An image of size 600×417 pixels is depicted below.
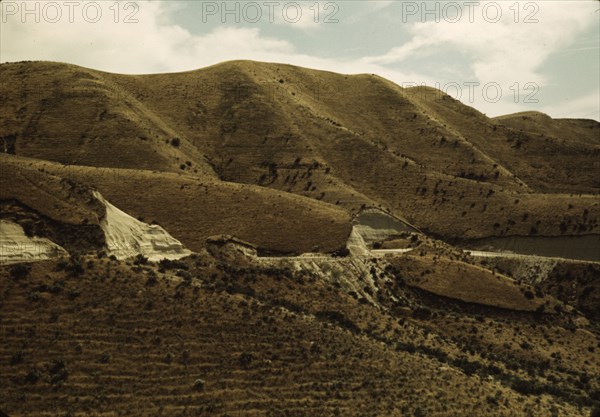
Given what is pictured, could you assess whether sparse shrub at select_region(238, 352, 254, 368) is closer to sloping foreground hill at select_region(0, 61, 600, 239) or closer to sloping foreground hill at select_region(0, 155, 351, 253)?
sloping foreground hill at select_region(0, 155, 351, 253)

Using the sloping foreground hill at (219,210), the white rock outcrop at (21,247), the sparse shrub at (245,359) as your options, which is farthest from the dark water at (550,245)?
the white rock outcrop at (21,247)

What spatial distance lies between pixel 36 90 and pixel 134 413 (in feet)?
191

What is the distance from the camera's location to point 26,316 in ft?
80.5

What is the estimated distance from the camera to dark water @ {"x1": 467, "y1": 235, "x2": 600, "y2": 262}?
64250mm

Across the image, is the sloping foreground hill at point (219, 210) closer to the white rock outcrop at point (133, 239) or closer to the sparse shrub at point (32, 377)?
the white rock outcrop at point (133, 239)

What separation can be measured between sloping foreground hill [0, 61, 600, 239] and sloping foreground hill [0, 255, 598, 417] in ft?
112

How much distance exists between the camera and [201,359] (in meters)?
25.2

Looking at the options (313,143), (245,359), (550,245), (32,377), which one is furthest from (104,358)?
(313,143)

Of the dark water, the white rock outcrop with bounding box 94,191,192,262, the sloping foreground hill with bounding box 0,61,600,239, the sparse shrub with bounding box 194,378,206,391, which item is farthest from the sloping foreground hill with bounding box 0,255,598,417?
the sloping foreground hill with bounding box 0,61,600,239

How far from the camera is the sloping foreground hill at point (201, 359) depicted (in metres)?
22.9

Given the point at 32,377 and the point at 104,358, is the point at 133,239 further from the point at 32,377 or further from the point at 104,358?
the point at 32,377

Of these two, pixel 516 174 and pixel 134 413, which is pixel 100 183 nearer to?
pixel 134 413

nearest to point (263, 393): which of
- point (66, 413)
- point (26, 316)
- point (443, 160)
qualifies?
point (66, 413)

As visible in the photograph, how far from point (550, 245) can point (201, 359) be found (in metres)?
48.4
